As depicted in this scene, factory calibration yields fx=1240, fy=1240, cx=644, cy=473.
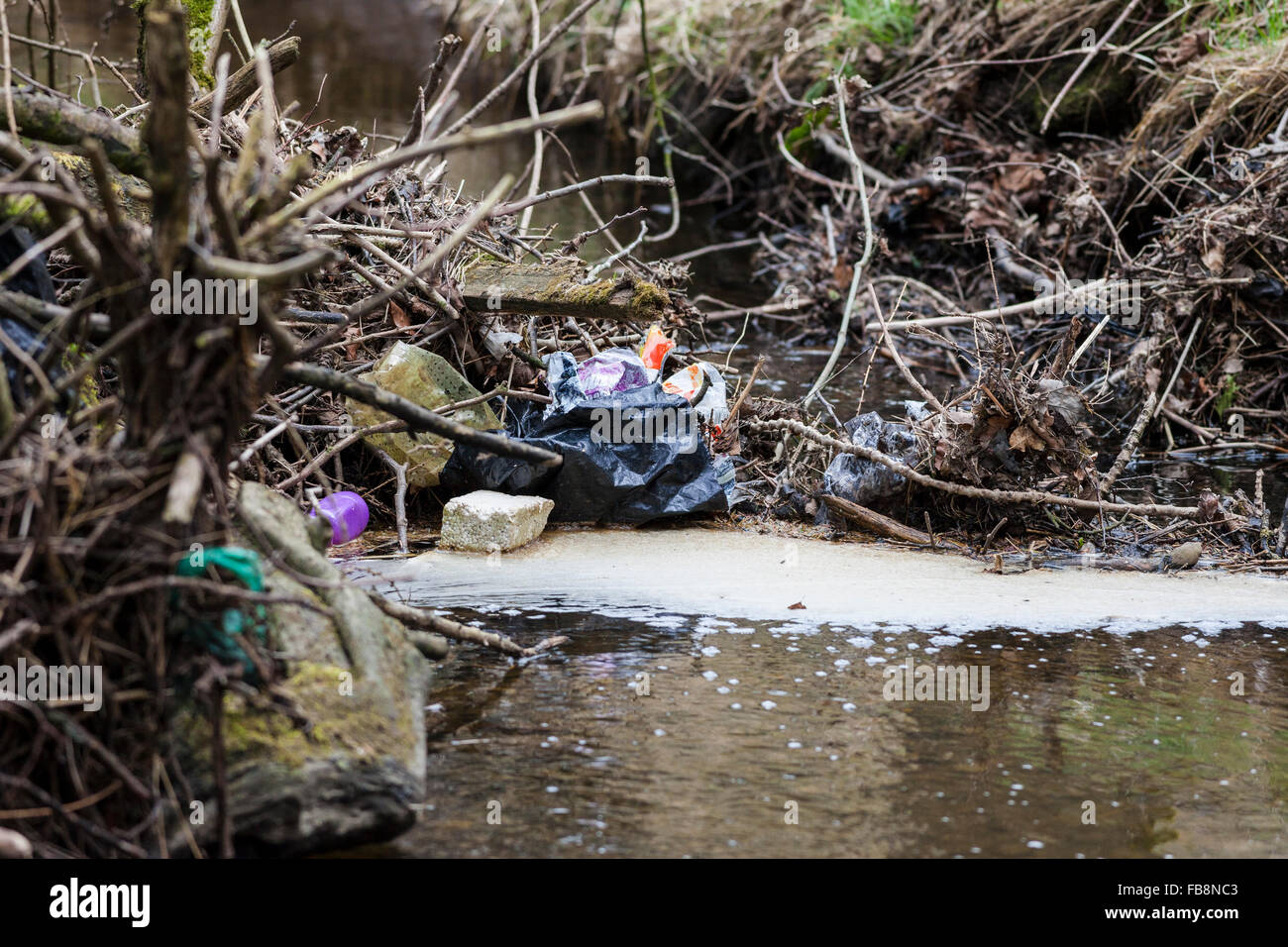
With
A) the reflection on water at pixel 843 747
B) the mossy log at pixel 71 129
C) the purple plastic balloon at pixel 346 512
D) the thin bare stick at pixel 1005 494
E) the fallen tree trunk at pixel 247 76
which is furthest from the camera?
the thin bare stick at pixel 1005 494

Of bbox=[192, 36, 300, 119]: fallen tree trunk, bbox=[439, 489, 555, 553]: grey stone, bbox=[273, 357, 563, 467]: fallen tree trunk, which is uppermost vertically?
bbox=[192, 36, 300, 119]: fallen tree trunk

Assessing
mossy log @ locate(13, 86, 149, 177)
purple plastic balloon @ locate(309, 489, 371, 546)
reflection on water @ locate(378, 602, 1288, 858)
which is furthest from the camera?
purple plastic balloon @ locate(309, 489, 371, 546)

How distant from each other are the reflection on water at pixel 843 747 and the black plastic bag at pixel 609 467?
769 millimetres

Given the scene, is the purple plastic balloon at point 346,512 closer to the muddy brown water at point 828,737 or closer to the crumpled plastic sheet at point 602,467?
the muddy brown water at point 828,737

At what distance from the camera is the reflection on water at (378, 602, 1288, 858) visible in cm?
264

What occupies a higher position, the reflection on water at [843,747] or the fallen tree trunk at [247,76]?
the fallen tree trunk at [247,76]

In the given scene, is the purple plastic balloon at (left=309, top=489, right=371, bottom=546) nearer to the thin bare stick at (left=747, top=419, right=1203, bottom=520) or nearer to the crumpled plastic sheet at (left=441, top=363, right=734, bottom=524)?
the crumpled plastic sheet at (left=441, top=363, right=734, bottom=524)

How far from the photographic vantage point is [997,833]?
2.67m

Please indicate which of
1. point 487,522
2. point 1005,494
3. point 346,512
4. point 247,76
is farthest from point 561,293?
point 1005,494

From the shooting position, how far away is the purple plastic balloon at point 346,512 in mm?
3885

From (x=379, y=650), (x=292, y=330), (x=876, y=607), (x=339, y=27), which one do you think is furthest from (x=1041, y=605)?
(x=339, y=27)

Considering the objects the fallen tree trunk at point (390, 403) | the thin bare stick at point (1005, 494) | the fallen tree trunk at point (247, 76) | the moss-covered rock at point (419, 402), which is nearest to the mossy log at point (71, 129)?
the fallen tree trunk at point (390, 403)

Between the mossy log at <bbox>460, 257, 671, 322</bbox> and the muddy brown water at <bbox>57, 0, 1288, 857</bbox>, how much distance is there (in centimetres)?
92

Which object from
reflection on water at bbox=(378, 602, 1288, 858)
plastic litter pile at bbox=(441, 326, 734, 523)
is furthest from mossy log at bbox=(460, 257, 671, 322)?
reflection on water at bbox=(378, 602, 1288, 858)
